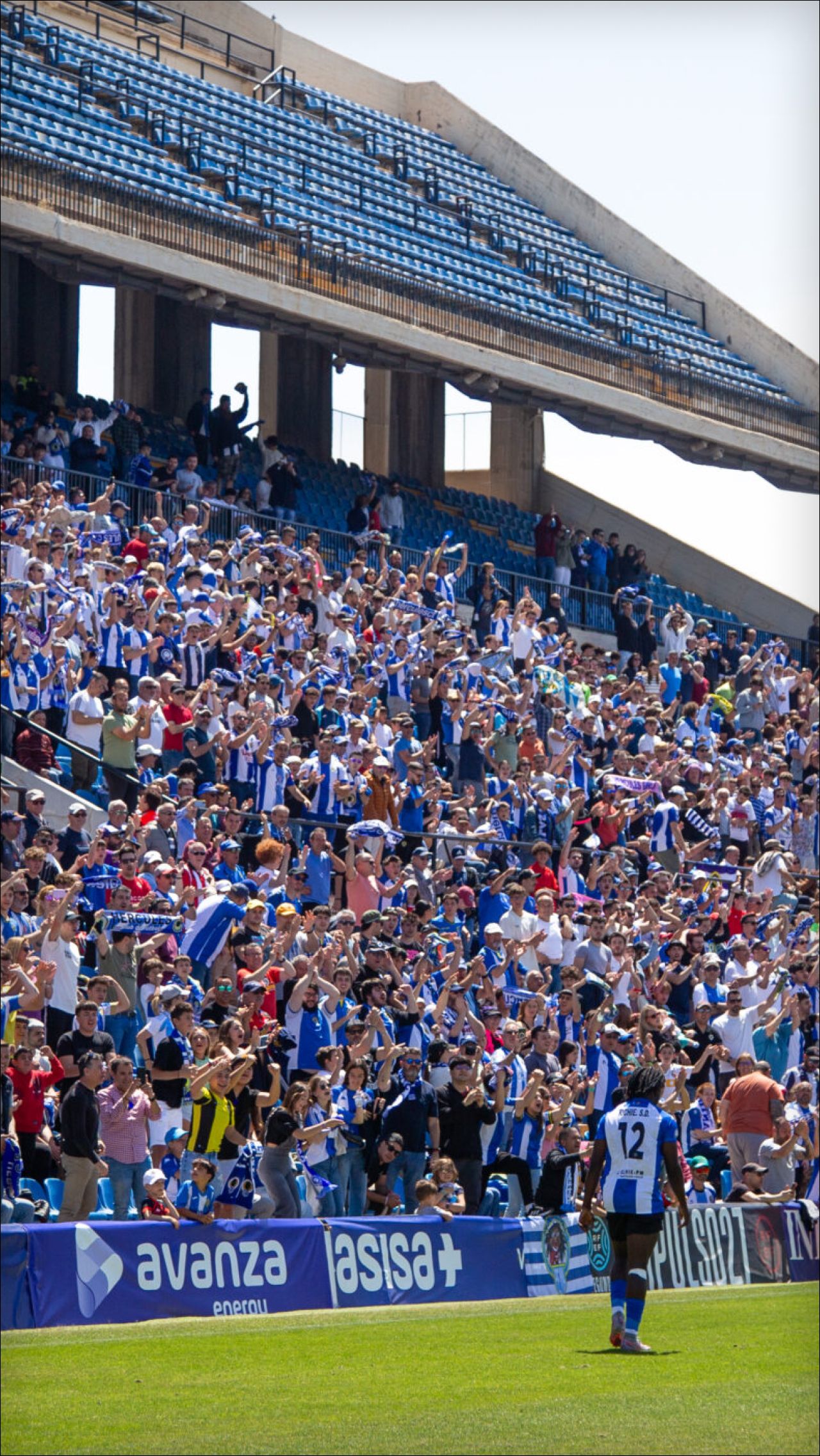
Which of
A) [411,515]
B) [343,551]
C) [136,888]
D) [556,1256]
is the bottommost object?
[556,1256]

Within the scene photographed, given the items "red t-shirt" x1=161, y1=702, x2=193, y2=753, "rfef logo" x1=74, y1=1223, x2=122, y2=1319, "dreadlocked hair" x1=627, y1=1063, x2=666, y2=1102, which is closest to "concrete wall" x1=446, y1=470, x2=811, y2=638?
"red t-shirt" x1=161, y1=702, x2=193, y2=753

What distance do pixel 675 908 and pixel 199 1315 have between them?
374 inches

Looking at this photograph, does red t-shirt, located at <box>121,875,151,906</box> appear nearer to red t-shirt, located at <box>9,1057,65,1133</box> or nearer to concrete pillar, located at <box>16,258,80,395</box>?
red t-shirt, located at <box>9,1057,65,1133</box>

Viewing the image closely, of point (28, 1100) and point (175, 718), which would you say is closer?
point (28, 1100)

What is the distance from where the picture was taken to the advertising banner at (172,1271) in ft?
38.3

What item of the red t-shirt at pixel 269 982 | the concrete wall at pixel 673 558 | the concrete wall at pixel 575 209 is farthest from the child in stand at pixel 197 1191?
the concrete wall at pixel 575 209

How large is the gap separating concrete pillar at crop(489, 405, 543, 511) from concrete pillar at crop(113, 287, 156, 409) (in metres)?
7.95

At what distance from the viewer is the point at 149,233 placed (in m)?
25.8

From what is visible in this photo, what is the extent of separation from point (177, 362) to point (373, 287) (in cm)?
445

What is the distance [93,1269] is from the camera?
11797mm

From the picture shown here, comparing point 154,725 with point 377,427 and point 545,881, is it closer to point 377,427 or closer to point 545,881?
point 545,881

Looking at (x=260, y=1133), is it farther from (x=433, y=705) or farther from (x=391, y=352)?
(x=391, y=352)

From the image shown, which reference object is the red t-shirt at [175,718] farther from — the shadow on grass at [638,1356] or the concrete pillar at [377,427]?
the concrete pillar at [377,427]

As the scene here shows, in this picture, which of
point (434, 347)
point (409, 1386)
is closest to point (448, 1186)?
point (409, 1386)
